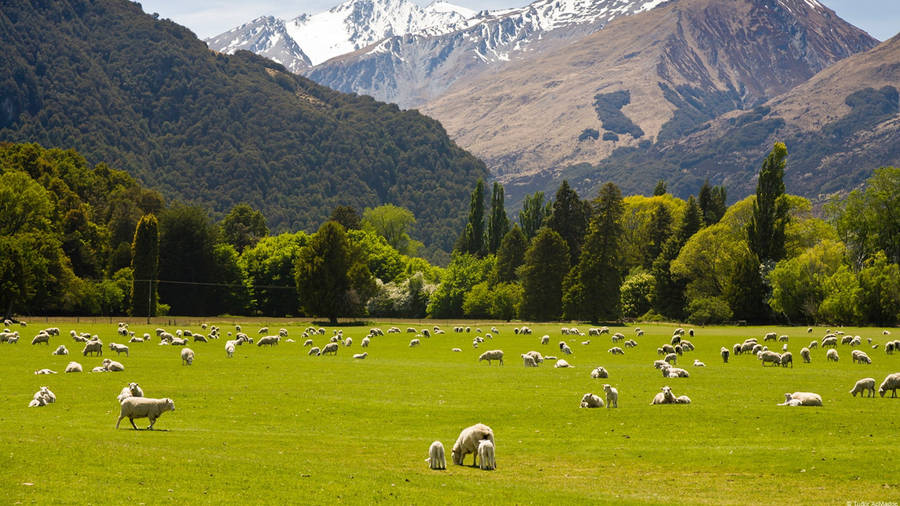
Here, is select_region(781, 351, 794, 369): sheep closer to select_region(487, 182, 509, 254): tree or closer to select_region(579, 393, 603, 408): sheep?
select_region(579, 393, 603, 408): sheep

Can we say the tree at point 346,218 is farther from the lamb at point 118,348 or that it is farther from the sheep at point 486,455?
the sheep at point 486,455

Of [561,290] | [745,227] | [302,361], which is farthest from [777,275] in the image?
[302,361]

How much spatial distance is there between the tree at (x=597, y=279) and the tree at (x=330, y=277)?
25.1 metres

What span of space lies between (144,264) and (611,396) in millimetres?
96674

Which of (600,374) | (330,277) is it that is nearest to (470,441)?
(600,374)

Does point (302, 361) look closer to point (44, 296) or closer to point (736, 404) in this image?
point (736, 404)

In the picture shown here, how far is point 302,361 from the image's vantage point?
50750 mm

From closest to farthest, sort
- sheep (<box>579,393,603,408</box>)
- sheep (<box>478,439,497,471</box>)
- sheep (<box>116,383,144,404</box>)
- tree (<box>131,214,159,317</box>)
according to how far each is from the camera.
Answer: sheep (<box>478,439,497,471</box>)
sheep (<box>116,383,144,404</box>)
sheep (<box>579,393,603,408</box>)
tree (<box>131,214,159,317</box>)

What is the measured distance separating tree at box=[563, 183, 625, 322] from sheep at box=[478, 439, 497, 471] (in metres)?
86.2

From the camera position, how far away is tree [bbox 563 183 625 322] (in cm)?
10531

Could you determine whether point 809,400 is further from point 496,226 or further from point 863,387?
point 496,226

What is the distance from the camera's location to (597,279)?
4158 inches

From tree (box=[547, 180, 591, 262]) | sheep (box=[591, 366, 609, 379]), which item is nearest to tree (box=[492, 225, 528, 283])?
tree (box=[547, 180, 591, 262])

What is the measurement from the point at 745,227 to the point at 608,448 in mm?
88825
